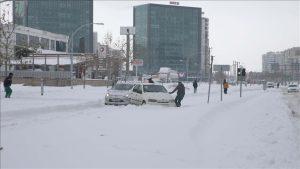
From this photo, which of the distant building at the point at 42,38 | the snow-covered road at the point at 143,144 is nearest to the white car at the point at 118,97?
the snow-covered road at the point at 143,144

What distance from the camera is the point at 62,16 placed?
513ft

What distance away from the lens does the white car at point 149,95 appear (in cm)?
2695

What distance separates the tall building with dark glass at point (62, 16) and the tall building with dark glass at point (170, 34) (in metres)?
19.9

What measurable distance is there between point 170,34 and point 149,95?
149641 millimetres

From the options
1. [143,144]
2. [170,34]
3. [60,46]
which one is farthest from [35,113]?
[170,34]

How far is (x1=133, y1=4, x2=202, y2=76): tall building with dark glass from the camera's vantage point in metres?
170

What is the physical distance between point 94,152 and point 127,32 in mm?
61649

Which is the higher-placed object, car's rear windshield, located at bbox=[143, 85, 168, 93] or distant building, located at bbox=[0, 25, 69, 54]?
distant building, located at bbox=[0, 25, 69, 54]

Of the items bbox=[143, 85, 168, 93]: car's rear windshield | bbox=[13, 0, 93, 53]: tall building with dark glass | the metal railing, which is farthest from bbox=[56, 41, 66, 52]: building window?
bbox=[143, 85, 168, 93]: car's rear windshield

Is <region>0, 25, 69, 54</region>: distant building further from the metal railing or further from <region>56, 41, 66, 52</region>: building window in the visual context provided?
the metal railing

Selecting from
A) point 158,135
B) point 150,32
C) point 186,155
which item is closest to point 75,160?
point 186,155

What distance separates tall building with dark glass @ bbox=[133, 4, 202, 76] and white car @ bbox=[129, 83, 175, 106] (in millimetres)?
137695

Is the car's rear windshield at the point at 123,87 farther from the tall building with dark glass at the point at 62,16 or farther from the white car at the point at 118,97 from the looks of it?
the tall building with dark glass at the point at 62,16

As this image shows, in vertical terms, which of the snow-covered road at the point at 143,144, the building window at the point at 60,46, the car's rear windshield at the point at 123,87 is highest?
the building window at the point at 60,46
